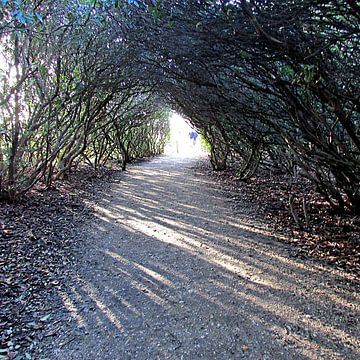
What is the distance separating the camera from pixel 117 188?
933cm

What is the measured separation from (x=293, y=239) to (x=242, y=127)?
13.3ft

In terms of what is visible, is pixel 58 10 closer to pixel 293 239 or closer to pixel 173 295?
pixel 173 295

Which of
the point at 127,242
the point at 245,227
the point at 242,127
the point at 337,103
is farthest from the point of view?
the point at 242,127

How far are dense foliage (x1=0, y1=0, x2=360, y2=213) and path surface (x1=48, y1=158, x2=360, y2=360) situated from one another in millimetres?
1620

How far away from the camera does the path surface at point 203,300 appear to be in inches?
96.1

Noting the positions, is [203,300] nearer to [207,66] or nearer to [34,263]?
[34,263]

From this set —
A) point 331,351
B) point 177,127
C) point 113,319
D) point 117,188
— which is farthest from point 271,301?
point 177,127

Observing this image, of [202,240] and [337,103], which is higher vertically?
[337,103]

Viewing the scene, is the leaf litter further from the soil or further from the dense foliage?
Result: the dense foliage

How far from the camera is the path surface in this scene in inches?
96.1

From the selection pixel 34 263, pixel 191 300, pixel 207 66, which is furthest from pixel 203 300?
pixel 207 66

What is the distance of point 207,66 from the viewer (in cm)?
541

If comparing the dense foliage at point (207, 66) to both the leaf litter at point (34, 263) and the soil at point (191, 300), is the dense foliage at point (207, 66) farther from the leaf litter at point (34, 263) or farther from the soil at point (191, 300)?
the soil at point (191, 300)

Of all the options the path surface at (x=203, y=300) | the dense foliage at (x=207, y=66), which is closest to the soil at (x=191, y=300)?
the path surface at (x=203, y=300)
